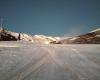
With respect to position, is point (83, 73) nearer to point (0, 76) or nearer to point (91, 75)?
point (91, 75)

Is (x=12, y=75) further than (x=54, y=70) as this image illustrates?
No

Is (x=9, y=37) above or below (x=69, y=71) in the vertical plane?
above

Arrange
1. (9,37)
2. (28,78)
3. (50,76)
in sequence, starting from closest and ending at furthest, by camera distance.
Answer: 1. (28,78)
2. (50,76)
3. (9,37)

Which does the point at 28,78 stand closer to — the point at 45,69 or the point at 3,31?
the point at 45,69

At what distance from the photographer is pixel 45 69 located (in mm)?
10328

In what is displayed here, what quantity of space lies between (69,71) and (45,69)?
4.22ft

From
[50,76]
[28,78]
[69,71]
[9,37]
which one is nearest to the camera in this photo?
[28,78]

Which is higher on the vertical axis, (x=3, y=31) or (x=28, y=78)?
(x=3, y=31)

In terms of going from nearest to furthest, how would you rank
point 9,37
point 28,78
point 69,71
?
point 28,78
point 69,71
point 9,37

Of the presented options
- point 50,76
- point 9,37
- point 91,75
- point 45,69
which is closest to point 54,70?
point 45,69

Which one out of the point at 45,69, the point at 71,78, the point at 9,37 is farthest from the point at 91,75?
the point at 9,37

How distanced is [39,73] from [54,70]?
1005 millimetres

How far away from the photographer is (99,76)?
28.8 ft

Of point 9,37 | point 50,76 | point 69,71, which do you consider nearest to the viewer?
point 50,76
